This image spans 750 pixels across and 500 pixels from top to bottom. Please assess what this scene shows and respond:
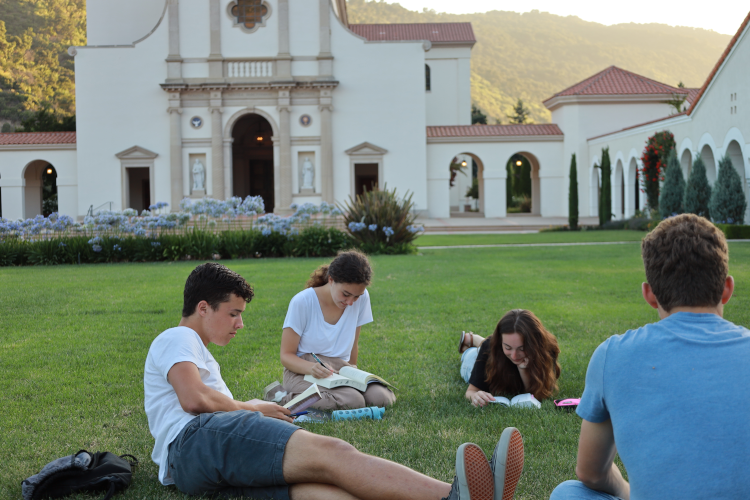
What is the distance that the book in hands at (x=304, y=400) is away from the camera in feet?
12.8

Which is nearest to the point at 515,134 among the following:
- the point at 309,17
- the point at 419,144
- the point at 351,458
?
the point at 419,144

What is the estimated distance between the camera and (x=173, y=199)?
33.3 metres

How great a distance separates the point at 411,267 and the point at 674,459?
11941mm

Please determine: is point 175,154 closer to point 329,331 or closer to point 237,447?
point 329,331

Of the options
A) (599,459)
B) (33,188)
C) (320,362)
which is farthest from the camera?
(33,188)

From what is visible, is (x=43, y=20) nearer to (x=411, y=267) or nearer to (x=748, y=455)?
(x=411, y=267)

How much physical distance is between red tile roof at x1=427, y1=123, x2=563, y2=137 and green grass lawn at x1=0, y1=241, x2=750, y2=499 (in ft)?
70.9

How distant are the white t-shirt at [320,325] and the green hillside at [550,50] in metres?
128

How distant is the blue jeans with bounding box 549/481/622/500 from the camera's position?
2336 millimetres

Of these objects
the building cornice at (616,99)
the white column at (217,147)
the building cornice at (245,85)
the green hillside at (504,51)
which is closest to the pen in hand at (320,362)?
the white column at (217,147)

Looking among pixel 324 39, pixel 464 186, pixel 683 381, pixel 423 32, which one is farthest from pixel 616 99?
pixel 683 381

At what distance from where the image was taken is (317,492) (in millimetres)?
2830

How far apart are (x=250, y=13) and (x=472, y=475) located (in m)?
34.2

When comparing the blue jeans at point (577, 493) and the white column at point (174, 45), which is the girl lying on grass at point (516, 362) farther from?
the white column at point (174, 45)
